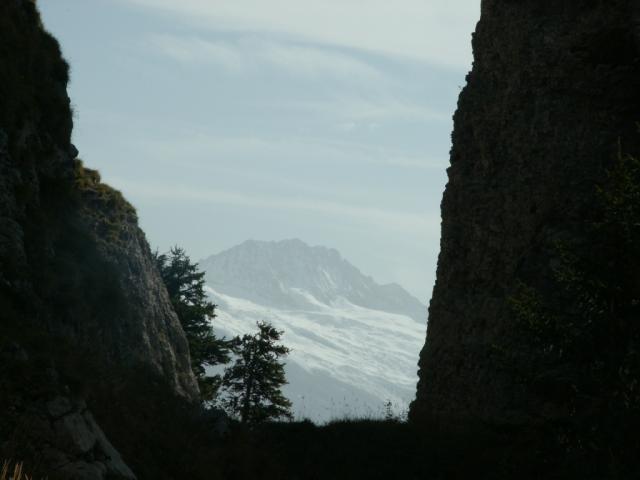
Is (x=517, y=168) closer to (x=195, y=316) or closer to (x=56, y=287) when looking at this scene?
(x=56, y=287)

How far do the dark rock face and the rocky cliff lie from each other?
8.92 metres

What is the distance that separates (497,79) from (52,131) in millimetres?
14737

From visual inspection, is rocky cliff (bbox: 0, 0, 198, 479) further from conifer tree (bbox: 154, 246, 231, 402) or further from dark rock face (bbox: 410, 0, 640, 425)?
conifer tree (bbox: 154, 246, 231, 402)

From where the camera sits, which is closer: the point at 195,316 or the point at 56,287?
the point at 56,287

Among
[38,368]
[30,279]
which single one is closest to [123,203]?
[30,279]

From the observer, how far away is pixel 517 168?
2567cm

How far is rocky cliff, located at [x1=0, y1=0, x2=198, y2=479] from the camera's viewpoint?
1264 cm

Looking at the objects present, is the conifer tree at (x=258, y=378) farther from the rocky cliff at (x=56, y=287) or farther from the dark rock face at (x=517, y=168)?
the dark rock face at (x=517, y=168)

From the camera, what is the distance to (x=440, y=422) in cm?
2431

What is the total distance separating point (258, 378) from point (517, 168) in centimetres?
1899

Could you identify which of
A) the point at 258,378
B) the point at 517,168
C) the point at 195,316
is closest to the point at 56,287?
the point at 517,168

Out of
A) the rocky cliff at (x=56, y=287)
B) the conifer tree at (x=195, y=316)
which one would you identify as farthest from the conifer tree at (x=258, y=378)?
the conifer tree at (x=195, y=316)

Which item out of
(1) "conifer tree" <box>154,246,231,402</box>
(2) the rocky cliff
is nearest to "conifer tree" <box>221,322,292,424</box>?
(2) the rocky cliff

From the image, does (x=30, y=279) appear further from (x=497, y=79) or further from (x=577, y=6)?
(x=577, y=6)
